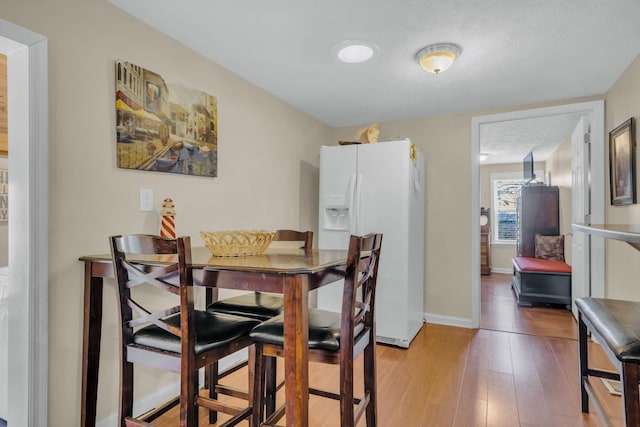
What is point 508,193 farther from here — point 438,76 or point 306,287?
point 306,287

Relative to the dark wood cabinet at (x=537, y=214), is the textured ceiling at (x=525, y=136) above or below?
above

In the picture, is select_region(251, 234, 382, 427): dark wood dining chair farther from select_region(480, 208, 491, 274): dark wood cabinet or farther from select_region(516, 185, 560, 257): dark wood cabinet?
select_region(480, 208, 491, 274): dark wood cabinet

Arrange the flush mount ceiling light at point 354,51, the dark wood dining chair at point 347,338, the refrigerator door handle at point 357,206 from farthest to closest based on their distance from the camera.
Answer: the refrigerator door handle at point 357,206
the flush mount ceiling light at point 354,51
the dark wood dining chair at point 347,338

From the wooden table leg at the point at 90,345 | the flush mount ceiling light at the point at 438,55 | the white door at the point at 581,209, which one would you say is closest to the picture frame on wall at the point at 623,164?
the white door at the point at 581,209

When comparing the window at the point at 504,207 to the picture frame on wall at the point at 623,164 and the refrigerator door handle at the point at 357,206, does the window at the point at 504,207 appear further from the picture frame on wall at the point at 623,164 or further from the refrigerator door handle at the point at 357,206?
the refrigerator door handle at the point at 357,206

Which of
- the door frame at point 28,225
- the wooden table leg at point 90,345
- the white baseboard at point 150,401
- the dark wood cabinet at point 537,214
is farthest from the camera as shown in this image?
the dark wood cabinet at point 537,214

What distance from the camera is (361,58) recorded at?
7.74ft

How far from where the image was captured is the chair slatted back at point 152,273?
1228mm

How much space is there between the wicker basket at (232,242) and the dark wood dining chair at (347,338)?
34 centimetres

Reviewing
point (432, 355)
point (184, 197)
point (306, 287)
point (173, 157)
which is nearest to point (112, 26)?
point (173, 157)

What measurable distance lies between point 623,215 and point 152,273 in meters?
3.17

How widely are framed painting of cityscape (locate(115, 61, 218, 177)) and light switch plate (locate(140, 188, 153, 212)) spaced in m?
0.13

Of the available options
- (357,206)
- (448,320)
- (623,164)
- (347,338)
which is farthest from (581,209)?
(347,338)

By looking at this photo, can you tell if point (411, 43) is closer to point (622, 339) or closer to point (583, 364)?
point (622, 339)
